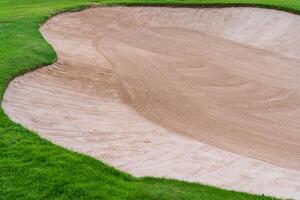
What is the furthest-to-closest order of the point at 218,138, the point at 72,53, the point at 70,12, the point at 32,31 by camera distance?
the point at 70,12, the point at 32,31, the point at 72,53, the point at 218,138

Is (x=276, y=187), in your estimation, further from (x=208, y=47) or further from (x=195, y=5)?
(x=195, y=5)

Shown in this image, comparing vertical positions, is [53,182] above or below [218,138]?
above

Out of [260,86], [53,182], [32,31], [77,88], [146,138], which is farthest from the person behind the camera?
[32,31]

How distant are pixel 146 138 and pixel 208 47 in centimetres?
1366

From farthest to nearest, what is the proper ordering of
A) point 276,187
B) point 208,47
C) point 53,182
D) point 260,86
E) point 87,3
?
point 87,3 → point 208,47 → point 260,86 → point 276,187 → point 53,182

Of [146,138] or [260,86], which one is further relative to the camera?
[260,86]

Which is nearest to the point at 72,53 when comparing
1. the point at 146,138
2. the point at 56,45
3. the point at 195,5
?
the point at 56,45

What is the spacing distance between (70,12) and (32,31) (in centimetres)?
633

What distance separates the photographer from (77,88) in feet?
58.4

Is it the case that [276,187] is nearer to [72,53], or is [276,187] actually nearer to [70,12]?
[72,53]

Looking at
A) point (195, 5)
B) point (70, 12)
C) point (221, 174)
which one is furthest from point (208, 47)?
point (221, 174)

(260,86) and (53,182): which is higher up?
(53,182)

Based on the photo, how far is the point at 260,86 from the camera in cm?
2039

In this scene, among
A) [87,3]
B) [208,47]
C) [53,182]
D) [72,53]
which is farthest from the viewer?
[87,3]
